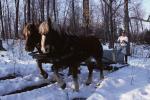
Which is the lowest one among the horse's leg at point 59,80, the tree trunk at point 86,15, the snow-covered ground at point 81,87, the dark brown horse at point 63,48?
the snow-covered ground at point 81,87

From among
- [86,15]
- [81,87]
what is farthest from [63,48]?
[86,15]

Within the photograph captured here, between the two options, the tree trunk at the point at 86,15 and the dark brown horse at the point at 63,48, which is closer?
the dark brown horse at the point at 63,48

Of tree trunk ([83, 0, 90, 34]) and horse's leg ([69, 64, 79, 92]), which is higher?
tree trunk ([83, 0, 90, 34])

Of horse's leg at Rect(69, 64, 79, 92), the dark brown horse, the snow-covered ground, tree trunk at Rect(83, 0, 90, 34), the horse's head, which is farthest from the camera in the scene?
tree trunk at Rect(83, 0, 90, 34)

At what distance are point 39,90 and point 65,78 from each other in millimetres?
1376

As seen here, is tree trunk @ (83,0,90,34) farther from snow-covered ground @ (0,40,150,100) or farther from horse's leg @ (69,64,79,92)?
horse's leg @ (69,64,79,92)

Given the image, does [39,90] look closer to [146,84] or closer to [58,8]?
[146,84]

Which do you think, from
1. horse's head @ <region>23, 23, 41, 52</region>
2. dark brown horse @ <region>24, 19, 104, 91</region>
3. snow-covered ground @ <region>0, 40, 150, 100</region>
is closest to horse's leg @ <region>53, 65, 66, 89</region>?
dark brown horse @ <region>24, 19, 104, 91</region>

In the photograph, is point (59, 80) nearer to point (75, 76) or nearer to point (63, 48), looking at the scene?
point (75, 76)

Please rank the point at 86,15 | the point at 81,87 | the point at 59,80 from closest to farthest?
the point at 59,80 < the point at 81,87 < the point at 86,15

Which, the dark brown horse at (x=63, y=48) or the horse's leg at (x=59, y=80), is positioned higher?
the dark brown horse at (x=63, y=48)

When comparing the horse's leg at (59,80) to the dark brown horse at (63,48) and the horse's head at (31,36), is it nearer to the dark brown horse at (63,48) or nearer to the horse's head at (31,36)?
the dark brown horse at (63,48)

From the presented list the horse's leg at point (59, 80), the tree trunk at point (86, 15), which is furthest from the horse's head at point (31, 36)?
the tree trunk at point (86, 15)

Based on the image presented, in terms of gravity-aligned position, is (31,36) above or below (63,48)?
above
